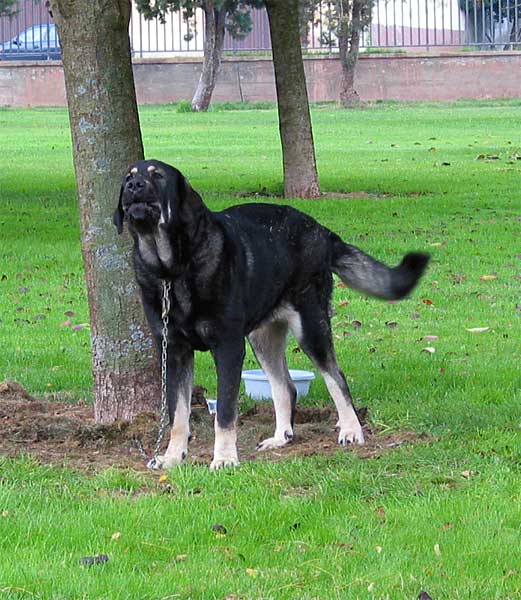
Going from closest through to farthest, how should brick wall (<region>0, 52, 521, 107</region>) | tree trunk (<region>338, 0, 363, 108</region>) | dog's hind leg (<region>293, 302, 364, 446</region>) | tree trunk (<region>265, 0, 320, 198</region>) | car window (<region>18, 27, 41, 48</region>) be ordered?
dog's hind leg (<region>293, 302, 364, 446</region>) → tree trunk (<region>265, 0, 320, 198</region>) → tree trunk (<region>338, 0, 363, 108</region>) → brick wall (<region>0, 52, 521, 107</region>) → car window (<region>18, 27, 41, 48</region>)

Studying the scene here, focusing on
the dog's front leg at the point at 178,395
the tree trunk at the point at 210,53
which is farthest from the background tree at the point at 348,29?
the dog's front leg at the point at 178,395

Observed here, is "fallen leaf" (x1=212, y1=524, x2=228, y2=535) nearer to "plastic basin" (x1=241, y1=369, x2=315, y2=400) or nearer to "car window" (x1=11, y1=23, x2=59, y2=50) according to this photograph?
"plastic basin" (x1=241, y1=369, x2=315, y2=400)

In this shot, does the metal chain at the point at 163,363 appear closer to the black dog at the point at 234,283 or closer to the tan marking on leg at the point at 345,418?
the black dog at the point at 234,283

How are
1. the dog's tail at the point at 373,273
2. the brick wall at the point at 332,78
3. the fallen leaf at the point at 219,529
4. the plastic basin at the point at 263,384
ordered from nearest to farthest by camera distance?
the fallen leaf at the point at 219,529
the dog's tail at the point at 373,273
the plastic basin at the point at 263,384
the brick wall at the point at 332,78

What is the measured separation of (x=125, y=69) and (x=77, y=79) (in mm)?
274

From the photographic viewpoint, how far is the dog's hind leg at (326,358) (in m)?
6.78

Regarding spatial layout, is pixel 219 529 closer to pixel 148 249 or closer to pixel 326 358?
pixel 148 249

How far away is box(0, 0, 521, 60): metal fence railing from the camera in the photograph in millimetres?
50625

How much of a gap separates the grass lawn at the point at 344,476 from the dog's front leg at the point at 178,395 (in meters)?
0.21

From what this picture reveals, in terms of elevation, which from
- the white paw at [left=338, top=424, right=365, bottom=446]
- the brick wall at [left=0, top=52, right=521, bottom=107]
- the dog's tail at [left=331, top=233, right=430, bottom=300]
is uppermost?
the dog's tail at [left=331, top=233, right=430, bottom=300]

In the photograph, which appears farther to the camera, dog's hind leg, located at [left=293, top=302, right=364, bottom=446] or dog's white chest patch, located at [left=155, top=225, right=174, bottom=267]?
dog's hind leg, located at [left=293, top=302, right=364, bottom=446]

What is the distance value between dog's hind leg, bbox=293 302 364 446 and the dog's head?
101 cm

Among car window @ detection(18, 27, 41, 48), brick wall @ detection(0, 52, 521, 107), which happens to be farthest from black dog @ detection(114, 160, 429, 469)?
car window @ detection(18, 27, 41, 48)

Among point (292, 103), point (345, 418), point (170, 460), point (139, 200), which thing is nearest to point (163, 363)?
point (170, 460)
